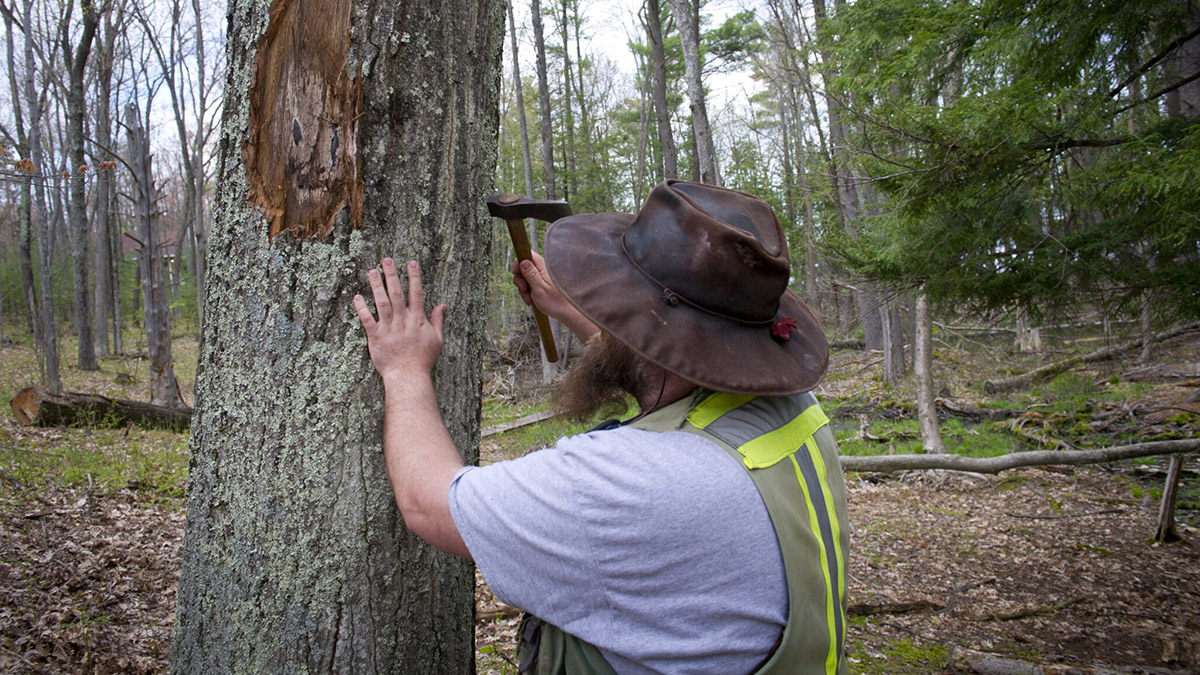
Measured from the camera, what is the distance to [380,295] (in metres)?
1.69

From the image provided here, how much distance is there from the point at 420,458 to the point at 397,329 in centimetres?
35

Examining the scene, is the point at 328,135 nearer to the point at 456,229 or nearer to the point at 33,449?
the point at 456,229

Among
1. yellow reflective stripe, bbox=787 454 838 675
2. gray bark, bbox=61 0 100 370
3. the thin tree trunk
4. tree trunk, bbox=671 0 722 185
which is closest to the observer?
yellow reflective stripe, bbox=787 454 838 675

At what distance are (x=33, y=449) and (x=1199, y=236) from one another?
9.77m

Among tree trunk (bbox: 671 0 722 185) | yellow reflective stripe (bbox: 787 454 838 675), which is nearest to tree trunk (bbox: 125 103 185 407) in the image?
tree trunk (bbox: 671 0 722 185)

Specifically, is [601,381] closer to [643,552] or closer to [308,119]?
[643,552]

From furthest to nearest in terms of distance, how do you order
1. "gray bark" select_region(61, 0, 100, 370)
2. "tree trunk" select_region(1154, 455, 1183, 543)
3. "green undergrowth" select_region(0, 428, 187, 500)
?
"gray bark" select_region(61, 0, 100, 370) → "green undergrowth" select_region(0, 428, 187, 500) → "tree trunk" select_region(1154, 455, 1183, 543)

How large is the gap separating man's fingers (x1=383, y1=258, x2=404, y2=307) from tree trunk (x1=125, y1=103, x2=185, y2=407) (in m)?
10.6

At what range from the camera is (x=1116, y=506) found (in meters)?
6.28

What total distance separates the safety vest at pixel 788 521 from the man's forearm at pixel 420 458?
34cm

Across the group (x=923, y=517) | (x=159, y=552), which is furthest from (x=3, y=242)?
(x=923, y=517)

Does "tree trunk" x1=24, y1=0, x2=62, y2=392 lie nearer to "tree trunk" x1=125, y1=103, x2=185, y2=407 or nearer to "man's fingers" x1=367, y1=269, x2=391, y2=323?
"tree trunk" x1=125, y1=103, x2=185, y2=407

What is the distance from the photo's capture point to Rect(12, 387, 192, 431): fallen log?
308 inches

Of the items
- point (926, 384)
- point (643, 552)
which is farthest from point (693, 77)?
point (643, 552)
